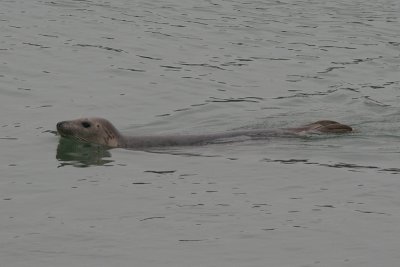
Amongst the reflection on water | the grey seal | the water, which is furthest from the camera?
the grey seal

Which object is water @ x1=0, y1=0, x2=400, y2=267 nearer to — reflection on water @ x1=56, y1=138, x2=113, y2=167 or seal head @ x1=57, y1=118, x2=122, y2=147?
reflection on water @ x1=56, y1=138, x2=113, y2=167

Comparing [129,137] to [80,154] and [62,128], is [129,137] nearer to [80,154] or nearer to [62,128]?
[80,154]

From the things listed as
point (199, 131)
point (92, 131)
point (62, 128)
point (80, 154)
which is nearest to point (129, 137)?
point (92, 131)

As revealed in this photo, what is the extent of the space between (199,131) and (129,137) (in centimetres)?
162

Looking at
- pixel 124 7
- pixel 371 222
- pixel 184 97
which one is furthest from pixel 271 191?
pixel 124 7

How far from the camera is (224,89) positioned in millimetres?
19406

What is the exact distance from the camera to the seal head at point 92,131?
15.3m

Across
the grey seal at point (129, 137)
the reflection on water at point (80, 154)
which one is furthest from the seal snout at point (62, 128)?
Result: the reflection on water at point (80, 154)

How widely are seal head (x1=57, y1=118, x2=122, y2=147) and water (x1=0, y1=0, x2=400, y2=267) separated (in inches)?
10.9

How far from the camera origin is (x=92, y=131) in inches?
609

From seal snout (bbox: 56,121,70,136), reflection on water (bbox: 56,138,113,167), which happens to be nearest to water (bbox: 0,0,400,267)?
reflection on water (bbox: 56,138,113,167)

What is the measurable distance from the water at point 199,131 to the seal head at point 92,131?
28cm

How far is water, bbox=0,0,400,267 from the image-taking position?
1103 cm

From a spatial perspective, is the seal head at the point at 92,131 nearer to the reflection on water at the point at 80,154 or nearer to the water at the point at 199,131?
the reflection on water at the point at 80,154
